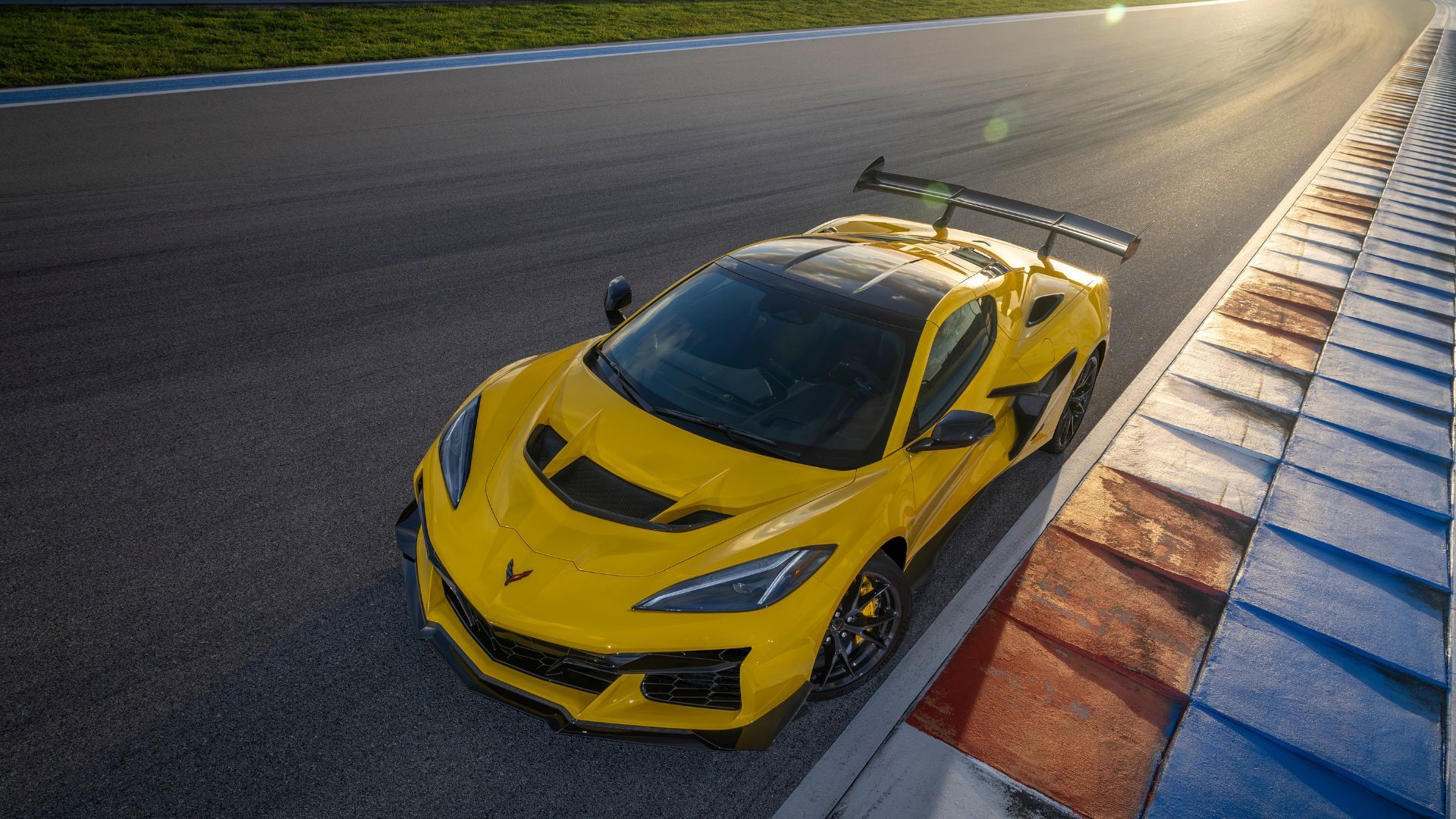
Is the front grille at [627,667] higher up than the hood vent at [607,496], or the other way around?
the hood vent at [607,496]

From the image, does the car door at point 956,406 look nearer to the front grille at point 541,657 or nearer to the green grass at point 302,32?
the front grille at point 541,657

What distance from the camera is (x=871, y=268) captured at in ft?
14.1

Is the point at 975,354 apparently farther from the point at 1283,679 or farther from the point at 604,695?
the point at 604,695

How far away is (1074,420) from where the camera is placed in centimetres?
548

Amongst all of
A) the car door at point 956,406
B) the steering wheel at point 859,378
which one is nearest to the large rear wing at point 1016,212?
the car door at point 956,406

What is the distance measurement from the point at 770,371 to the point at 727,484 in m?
0.67

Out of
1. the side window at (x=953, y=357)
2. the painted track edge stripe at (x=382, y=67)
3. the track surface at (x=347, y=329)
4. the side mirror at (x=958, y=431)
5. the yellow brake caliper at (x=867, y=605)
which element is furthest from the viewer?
the painted track edge stripe at (x=382, y=67)

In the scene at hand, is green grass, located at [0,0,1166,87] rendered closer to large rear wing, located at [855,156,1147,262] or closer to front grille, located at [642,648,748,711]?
large rear wing, located at [855,156,1147,262]

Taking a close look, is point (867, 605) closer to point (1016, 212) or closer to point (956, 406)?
point (956, 406)

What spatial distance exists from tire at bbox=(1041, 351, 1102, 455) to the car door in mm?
1055

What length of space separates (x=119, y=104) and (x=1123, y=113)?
52.5ft

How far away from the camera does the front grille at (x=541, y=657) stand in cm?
285

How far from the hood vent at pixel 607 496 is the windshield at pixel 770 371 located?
0.39 metres

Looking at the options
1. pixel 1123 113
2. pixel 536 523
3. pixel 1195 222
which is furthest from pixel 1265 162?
pixel 536 523
